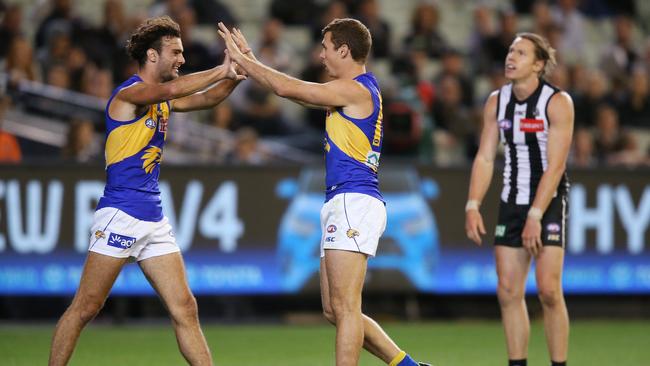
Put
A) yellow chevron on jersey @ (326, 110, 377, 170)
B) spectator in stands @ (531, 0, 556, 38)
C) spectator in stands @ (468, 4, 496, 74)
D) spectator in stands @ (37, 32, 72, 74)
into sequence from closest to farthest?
1. yellow chevron on jersey @ (326, 110, 377, 170)
2. spectator in stands @ (37, 32, 72, 74)
3. spectator in stands @ (468, 4, 496, 74)
4. spectator in stands @ (531, 0, 556, 38)

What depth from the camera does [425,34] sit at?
1784cm

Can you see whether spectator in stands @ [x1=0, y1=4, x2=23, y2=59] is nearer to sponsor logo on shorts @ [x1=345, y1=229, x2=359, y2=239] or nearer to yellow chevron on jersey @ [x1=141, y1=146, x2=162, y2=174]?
yellow chevron on jersey @ [x1=141, y1=146, x2=162, y2=174]

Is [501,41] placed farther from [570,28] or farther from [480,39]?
[570,28]

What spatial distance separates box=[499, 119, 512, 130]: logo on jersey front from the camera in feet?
27.6

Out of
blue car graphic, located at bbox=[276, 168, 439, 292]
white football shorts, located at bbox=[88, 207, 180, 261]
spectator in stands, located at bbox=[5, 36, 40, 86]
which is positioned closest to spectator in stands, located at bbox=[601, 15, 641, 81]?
blue car graphic, located at bbox=[276, 168, 439, 292]

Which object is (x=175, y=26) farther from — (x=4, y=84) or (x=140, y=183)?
(x=4, y=84)

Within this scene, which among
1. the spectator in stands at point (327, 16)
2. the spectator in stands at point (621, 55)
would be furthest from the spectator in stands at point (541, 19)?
the spectator in stands at point (327, 16)

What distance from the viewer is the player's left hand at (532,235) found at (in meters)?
8.11

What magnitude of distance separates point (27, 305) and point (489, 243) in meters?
5.33

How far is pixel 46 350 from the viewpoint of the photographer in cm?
1048

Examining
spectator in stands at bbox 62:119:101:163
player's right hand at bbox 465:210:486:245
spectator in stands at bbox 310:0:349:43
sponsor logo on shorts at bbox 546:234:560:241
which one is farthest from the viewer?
spectator in stands at bbox 310:0:349:43

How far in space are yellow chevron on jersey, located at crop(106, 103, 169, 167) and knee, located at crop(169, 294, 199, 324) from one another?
100 cm

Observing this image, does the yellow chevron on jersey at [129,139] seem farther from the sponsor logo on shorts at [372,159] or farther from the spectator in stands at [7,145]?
the spectator in stands at [7,145]

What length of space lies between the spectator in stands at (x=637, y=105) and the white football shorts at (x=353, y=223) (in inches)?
417
